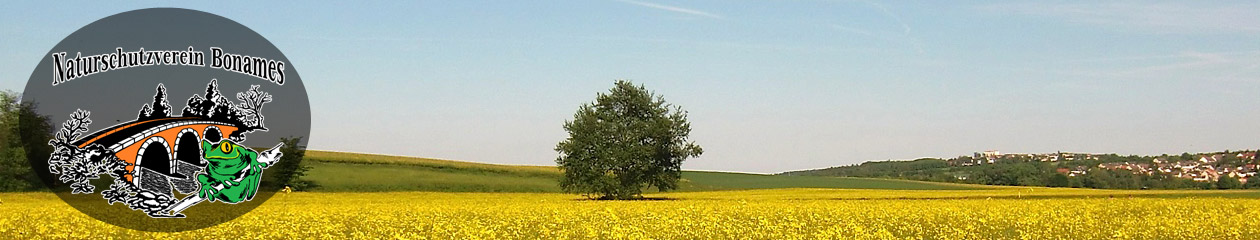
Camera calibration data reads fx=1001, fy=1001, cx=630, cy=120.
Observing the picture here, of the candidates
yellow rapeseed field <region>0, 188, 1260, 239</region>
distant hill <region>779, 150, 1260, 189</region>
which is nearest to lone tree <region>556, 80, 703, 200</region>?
yellow rapeseed field <region>0, 188, 1260, 239</region>

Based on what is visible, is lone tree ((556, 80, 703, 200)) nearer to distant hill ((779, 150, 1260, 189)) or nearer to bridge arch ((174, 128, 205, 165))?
bridge arch ((174, 128, 205, 165))

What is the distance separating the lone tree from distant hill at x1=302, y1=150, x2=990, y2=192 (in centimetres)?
2111

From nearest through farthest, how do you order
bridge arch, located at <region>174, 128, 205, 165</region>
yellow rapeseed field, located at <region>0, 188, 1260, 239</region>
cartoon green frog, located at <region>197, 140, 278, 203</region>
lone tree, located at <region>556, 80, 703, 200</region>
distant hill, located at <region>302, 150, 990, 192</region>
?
bridge arch, located at <region>174, 128, 205, 165</region> → cartoon green frog, located at <region>197, 140, 278, 203</region> → yellow rapeseed field, located at <region>0, 188, 1260, 239</region> → lone tree, located at <region>556, 80, 703, 200</region> → distant hill, located at <region>302, 150, 990, 192</region>

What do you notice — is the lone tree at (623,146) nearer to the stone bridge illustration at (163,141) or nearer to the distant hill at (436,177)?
the distant hill at (436,177)

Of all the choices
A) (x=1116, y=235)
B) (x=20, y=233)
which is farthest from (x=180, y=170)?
(x=1116, y=235)

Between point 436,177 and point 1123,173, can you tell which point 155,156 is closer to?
point 436,177

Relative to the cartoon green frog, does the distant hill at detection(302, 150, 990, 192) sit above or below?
above

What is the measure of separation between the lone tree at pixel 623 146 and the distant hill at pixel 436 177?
21.1 metres

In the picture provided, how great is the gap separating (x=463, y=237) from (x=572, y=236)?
2271mm

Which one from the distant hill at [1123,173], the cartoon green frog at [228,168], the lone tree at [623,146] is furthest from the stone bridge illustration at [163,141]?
the distant hill at [1123,173]

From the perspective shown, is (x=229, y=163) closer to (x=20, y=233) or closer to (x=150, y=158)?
(x=150, y=158)

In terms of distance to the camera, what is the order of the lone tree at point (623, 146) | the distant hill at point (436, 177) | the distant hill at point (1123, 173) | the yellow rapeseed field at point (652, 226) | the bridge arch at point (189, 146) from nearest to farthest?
1. the bridge arch at point (189, 146)
2. the yellow rapeseed field at point (652, 226)
3. the lone tree at point (623, 146)
4. the distant hill at point (436, 177)
5. the distant hill at point (1123, 173)

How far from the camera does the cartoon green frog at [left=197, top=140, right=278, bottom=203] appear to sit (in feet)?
55.2

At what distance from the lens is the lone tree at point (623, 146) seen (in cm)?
4966
